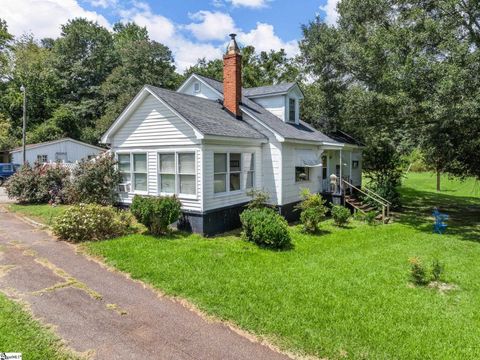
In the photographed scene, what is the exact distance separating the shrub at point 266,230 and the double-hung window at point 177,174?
239 cm

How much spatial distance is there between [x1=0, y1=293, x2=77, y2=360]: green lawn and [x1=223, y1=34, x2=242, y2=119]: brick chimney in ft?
37.7

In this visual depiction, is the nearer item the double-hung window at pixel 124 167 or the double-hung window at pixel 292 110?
the double-hung window at pixel 124 167

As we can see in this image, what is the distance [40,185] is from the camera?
17.4m

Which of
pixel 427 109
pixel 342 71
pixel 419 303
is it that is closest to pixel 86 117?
pixel 342 71

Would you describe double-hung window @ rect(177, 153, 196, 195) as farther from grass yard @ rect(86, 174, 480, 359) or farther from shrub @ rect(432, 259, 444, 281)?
shrub @ rect(432, 259, 444, 281)

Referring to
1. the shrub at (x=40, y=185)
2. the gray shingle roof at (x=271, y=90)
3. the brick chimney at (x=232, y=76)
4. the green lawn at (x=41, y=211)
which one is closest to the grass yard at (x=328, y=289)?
the green lawn at (x=41, y=211)

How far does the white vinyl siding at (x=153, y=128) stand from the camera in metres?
12.0

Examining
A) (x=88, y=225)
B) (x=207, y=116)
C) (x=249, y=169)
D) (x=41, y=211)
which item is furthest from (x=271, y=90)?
(x=41, y=211)

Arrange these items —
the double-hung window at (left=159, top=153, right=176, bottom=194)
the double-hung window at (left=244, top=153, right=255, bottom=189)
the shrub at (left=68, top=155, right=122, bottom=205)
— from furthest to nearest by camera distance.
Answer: the shrub at (left=68, top=155, right=122, bottom=205) < the double-hung window at (left=244, top=153, right=255, bottom=189) < the double-hung window at (left=159, top=153, right=176, bottom=194)

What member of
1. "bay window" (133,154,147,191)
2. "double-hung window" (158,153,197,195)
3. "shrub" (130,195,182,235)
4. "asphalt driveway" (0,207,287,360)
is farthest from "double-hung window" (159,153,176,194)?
"asphalt driveway" (0,207,287,360)

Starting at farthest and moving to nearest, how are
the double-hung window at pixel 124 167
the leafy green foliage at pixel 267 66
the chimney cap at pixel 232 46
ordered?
1. the leafy green foliage at pixel 267 66
2. the chimney cap at pixel 232 46
3. the double-hung window at pixel 124 167

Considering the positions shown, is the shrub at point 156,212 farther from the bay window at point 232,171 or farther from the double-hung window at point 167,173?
the bay window at point 232,171

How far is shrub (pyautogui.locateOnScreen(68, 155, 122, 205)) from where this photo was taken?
46.9ft

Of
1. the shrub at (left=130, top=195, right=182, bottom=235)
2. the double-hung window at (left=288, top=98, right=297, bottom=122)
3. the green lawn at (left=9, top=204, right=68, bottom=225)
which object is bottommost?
the green lawn at (left=9, top=204, right=68, bottom=225)
